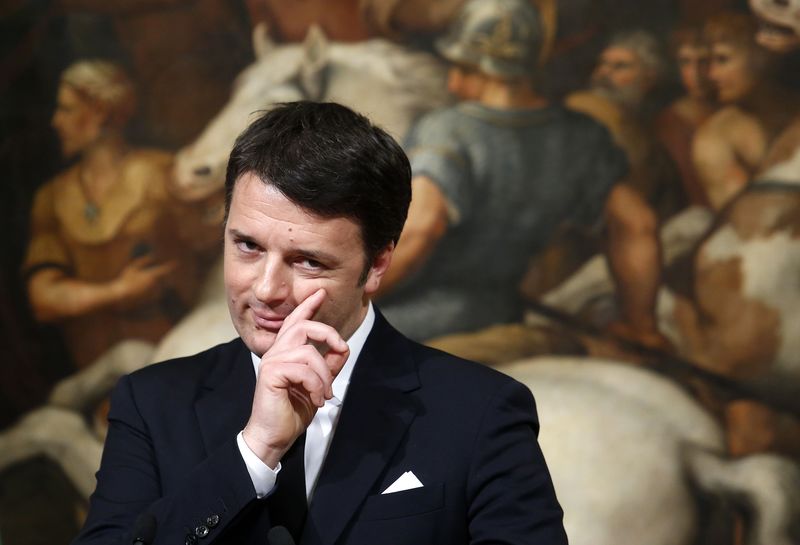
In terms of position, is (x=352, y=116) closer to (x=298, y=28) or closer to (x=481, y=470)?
(x=481, y=470)

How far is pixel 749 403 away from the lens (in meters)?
4.62

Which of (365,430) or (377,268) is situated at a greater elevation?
(377,268)

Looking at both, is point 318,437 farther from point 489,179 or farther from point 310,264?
point 489,179

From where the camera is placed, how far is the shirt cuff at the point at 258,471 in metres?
2.00

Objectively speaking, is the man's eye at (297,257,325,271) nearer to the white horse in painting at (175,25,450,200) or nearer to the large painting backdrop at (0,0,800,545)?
the large painting backdrop at (0,0,800,545)

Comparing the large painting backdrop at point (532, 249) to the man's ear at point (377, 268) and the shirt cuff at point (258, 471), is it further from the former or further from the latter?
the shirt cuff at point (258, 471)

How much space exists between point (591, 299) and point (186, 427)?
292 cm

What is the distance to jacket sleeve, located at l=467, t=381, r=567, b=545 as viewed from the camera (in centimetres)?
208

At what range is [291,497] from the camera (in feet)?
6.95

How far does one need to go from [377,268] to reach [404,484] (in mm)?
464

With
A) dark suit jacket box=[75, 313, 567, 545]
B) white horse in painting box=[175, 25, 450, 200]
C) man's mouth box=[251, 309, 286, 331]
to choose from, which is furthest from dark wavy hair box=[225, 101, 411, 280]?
white horse in painting box=[175, 25, 450, 200]

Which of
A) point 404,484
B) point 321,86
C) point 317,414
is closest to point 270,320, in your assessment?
point 317,414

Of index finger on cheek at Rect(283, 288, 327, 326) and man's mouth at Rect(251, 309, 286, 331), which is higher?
index finger on cheek at Rect(283, 288, 327, 326)

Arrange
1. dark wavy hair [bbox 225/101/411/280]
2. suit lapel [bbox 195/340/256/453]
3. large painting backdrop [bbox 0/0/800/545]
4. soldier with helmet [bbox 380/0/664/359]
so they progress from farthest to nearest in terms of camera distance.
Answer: soldier with helmet [bbox 380/0/664/359]
large painting backdrop [bbox 0/0/800/545]
suit lapel [bbox 195/340/256/453]
dark wavy hair [bbox 225/101/411/280]
